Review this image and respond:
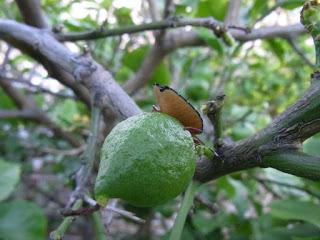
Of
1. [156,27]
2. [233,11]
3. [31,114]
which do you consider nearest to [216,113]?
[156,27]

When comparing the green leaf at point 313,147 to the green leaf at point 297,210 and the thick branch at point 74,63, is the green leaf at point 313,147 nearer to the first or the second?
the green leaf at point 297,210

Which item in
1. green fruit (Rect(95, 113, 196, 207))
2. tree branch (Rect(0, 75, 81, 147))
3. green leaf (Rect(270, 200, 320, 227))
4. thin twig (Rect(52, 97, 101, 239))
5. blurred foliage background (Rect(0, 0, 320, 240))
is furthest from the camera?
tree branch (Rect(0, 75, 81, 147))

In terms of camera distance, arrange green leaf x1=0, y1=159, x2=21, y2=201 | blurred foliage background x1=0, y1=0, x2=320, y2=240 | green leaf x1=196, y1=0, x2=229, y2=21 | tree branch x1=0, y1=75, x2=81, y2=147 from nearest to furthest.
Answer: blurred foliage background x1=0, y1=0, x2=320, y2=240 → green leaf x1=0, y1=159, x2=21, y2=201 → green leaf x1=196, y1=0, x2=229, y2=21 → tree branch x1=0, y1=75, x2=81, y2=147

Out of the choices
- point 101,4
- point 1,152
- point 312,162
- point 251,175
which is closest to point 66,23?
point 101,4

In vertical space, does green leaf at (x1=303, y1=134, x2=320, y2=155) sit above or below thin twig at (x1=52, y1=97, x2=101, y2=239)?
above

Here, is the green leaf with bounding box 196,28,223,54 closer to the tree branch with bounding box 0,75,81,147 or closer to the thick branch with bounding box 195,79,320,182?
the tree branch with bounding box 0,75,81,147

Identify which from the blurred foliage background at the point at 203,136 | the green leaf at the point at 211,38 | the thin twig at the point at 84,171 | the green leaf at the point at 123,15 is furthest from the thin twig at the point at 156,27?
the green leaf at the point at 123,15

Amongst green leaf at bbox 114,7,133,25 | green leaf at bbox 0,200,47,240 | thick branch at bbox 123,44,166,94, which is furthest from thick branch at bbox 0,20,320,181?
green leaf at bbox 114,7,133,25
